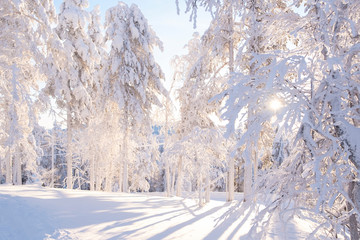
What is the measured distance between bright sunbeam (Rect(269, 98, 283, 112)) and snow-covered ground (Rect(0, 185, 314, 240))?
2498mm

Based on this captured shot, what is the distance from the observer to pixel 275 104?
340cm

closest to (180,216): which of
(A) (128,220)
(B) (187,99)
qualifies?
(A) (128,220)

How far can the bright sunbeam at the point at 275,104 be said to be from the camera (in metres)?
3.35

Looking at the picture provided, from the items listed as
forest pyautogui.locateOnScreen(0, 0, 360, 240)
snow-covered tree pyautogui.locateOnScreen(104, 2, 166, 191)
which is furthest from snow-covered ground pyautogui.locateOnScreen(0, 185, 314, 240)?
snow-covered tree pyautogui.locateOnScreen(104, 2, 166, 191)

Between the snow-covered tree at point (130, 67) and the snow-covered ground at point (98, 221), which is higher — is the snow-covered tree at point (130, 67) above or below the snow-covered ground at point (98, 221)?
above

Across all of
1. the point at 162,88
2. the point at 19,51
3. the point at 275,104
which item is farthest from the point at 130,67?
the point at 275,104

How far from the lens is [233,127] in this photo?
3.23m

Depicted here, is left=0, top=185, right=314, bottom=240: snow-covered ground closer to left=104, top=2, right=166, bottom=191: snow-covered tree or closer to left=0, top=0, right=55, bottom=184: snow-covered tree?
left=0, top=0, right=55, bottom=184: snow-covered tree

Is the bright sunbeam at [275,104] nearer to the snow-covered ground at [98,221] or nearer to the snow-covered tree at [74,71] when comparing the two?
the snow-covered ground at [98,221]

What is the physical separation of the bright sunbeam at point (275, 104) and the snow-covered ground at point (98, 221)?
250cm

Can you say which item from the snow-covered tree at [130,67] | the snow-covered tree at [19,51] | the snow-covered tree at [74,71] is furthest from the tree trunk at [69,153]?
the snow-covered tree at [19,51]

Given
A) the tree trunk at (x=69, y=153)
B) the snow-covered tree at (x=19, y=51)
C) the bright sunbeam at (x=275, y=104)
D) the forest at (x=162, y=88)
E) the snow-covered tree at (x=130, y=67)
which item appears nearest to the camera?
the bright sunbeam at (x=275, y=104)

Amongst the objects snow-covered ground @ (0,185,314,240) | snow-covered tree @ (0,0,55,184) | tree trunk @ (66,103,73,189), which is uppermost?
snow-covered tree @ (0,0,55,184)

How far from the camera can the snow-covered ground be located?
6.09 meters
